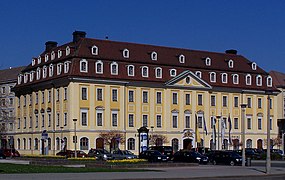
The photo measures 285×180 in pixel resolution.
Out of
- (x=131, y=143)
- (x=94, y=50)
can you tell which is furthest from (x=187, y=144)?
(x=94, y=50)

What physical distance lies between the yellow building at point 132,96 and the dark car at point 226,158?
25286mm

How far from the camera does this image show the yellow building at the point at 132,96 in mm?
94438

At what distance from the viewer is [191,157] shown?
67.7m

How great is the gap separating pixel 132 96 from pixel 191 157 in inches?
1288

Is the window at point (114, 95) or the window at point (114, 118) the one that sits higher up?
the window at point (114, 95)

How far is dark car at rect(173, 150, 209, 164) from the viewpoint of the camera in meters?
66.8

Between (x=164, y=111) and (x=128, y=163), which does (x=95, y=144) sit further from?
(x=128, y=163)

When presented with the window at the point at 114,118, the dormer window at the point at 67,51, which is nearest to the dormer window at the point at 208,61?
the window at the point at 114,118

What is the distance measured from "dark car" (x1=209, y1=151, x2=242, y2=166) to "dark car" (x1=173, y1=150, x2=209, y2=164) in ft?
3.29

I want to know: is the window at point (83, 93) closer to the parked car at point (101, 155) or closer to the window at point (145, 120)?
the window at point (145, 120)

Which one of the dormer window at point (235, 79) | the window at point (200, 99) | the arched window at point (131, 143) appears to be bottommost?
the arched window at point (131, 143)

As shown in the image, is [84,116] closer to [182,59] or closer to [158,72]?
[158,72]

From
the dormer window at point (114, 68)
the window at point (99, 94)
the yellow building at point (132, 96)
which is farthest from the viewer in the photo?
the dormer window at point (114, 68)

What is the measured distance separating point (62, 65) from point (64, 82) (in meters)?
3.09
